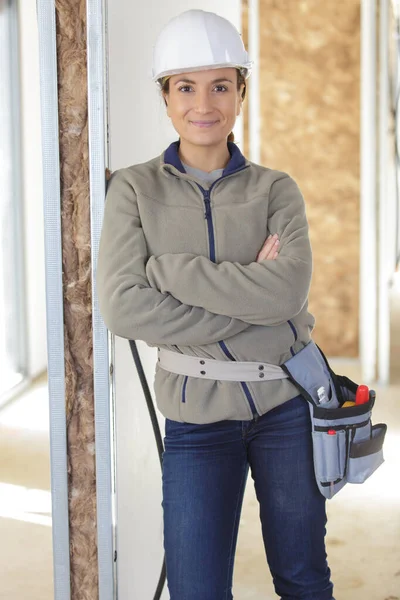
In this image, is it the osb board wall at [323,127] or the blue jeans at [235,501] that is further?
the osb board wall at [323,127]

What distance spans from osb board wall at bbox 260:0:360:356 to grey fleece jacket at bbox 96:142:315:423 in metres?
3.81

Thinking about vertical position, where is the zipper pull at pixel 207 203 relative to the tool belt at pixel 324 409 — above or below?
above

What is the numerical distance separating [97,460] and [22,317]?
1.20 ft

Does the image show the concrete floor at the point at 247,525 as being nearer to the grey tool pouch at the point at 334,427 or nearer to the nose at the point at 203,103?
the grey tool pouch at the point at 334,427

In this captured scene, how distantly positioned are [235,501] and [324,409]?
0.88 feet

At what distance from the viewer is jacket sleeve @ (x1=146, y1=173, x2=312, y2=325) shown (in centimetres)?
183

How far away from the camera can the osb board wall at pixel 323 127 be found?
5605 mm

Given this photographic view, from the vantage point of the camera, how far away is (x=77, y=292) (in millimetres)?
2062

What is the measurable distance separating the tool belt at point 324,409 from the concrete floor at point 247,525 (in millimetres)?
408

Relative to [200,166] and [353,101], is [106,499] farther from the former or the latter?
[353,101]

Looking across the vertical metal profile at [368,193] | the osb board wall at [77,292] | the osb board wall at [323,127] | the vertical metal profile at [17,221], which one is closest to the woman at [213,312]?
the osb board wall at [77,292]

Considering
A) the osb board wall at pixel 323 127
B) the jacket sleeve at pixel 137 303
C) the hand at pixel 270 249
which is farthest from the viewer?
the osb board wall at pixel 323 127

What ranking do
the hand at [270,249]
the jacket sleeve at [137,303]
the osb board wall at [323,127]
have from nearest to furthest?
the jacket sleeve at [137,303] → the hand at [270,249] → the osb board wall at [323,127]

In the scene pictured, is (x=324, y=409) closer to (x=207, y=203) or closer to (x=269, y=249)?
(x=269, y=249)
